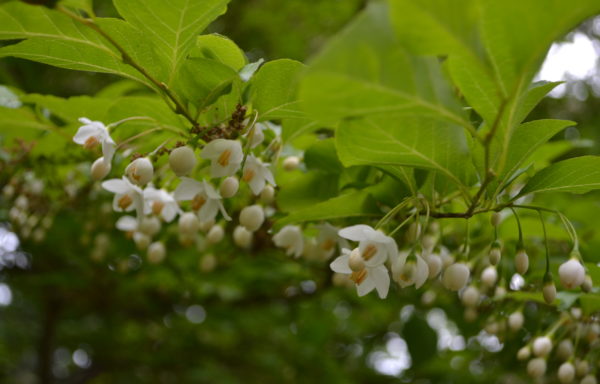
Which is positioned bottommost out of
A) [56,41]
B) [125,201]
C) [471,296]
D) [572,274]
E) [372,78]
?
[471,296]

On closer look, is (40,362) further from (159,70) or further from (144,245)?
(159,70)

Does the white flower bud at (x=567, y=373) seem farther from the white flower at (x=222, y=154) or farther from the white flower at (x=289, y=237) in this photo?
the white flower at (x=222, y=154)

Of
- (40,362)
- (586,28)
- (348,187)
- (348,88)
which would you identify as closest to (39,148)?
(348,187)

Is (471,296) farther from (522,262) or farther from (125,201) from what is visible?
(125,201)

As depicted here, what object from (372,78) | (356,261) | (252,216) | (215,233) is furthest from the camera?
(215,233)

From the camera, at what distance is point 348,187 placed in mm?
1648

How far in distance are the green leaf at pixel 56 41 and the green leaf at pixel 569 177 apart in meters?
0.97

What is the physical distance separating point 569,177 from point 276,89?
0.73 meters

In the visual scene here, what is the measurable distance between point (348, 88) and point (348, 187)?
791 millimetres

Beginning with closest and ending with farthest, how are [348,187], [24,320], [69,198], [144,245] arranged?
[348,187], [144,245], [69,198], [24,320]

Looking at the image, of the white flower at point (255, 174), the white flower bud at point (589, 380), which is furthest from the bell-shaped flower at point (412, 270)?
the white flower bud at point (589, 380)

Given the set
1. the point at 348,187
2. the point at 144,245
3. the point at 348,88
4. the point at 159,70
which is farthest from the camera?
the point at 144,245

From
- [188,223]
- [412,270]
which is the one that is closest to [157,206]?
[188,223]

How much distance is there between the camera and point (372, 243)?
133 cm
